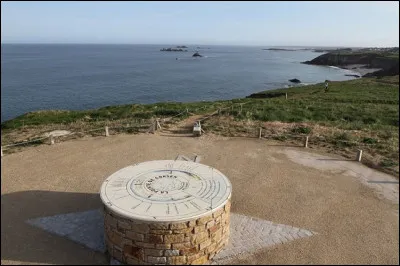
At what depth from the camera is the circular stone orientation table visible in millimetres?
7812

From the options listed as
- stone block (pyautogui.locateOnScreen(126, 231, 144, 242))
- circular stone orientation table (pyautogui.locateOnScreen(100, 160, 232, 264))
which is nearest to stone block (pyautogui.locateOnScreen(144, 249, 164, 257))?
circular stone orientation table (pyautogui.locateOnScreen(100, 160, 232, 264))

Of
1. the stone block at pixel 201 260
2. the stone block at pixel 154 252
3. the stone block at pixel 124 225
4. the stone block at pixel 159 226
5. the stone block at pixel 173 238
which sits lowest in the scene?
the stone block at pixel 201 260

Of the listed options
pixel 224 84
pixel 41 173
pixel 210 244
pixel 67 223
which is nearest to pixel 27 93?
pixel 224 84

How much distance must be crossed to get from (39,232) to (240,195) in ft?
20.5

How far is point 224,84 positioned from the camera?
63.5 m

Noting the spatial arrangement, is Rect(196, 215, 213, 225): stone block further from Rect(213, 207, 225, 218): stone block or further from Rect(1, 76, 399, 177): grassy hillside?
Rect(1, 76, 399, 177): grassy hillside

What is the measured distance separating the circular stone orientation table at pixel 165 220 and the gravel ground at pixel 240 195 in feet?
2.83

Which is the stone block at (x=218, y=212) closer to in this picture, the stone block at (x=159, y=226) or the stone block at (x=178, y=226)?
the stone block at (x=178, y=226)

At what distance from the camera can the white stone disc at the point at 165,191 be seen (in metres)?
8.04

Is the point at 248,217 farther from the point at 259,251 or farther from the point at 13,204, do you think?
the point at 13,204

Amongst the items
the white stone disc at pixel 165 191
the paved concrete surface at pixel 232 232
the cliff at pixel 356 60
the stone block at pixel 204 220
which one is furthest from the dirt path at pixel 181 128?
the cliff at pixel 356 60

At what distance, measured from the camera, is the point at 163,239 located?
7.81 m

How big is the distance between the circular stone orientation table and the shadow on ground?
91cm

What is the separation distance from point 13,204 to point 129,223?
5.18 meters
